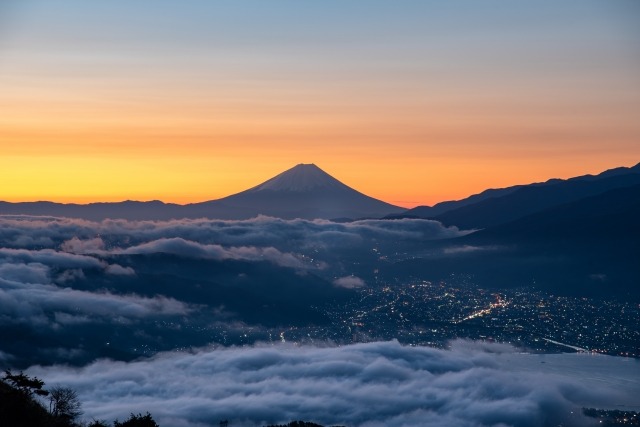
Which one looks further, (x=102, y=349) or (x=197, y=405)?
(x=102, y=349)

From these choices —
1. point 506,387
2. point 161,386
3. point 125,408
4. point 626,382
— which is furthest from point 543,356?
point 125,408

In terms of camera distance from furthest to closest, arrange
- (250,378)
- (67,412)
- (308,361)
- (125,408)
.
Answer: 1. (308,361)
2. (250,378)
3. (125,408)
4. (67,412)

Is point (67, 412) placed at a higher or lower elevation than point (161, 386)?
higher

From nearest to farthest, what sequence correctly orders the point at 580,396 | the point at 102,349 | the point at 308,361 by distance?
1. the point at 580,396
2. the point at 308,361
3. the point at 102,349

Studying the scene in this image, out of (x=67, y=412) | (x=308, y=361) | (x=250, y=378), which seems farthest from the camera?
(x=308, y=361)

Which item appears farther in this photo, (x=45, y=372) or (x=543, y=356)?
(x=543, y=356)

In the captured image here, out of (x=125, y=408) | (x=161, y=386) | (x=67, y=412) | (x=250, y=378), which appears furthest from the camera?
(x=250, y=378)

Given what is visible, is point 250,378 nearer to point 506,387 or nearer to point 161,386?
point 161,386

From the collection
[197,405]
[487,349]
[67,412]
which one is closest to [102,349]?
[197,405]

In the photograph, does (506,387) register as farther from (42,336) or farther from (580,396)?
(42,336)
